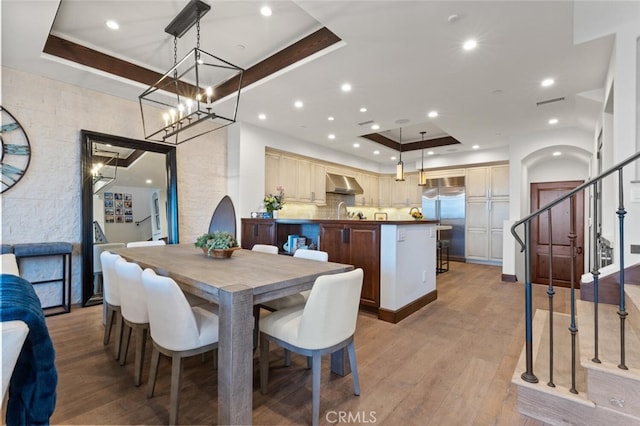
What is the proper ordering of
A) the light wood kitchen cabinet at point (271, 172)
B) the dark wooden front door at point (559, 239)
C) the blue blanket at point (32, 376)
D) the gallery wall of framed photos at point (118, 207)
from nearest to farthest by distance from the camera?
the blue blanket at point (32, 376) < the gallery wall of framed photos at point (118, 207) < the dark wooden front door at point (559, 239) < the light wood kitchen cabinet at point (271, 172)

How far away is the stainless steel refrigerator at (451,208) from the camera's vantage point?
23.5 feet

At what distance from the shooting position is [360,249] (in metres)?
3.49

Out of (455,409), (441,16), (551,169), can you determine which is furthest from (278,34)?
(551,169)

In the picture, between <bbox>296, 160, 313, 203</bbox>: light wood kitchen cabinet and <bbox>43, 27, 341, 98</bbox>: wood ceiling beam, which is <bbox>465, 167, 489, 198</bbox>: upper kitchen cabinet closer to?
<bbox>296, 160, 313, 203</bbox>: light wood kitchen cabinet

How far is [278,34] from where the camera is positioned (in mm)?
2977

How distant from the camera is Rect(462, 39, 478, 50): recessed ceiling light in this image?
2.64 m

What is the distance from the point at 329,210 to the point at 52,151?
517 cm

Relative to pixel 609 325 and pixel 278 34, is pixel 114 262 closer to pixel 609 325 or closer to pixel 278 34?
pixel 278 34

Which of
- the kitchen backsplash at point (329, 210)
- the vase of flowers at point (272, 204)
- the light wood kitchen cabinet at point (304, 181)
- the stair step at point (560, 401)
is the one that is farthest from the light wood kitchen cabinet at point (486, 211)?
the stair step at point (560, 401)

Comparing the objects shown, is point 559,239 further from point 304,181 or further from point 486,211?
point 304,181

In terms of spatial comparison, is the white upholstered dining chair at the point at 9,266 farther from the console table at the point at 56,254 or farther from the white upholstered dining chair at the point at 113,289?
the console table at the point at 56,254

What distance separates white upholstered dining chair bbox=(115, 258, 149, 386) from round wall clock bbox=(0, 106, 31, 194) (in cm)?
235

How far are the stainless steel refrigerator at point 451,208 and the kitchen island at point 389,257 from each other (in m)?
3.61

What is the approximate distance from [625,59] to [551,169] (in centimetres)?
408
